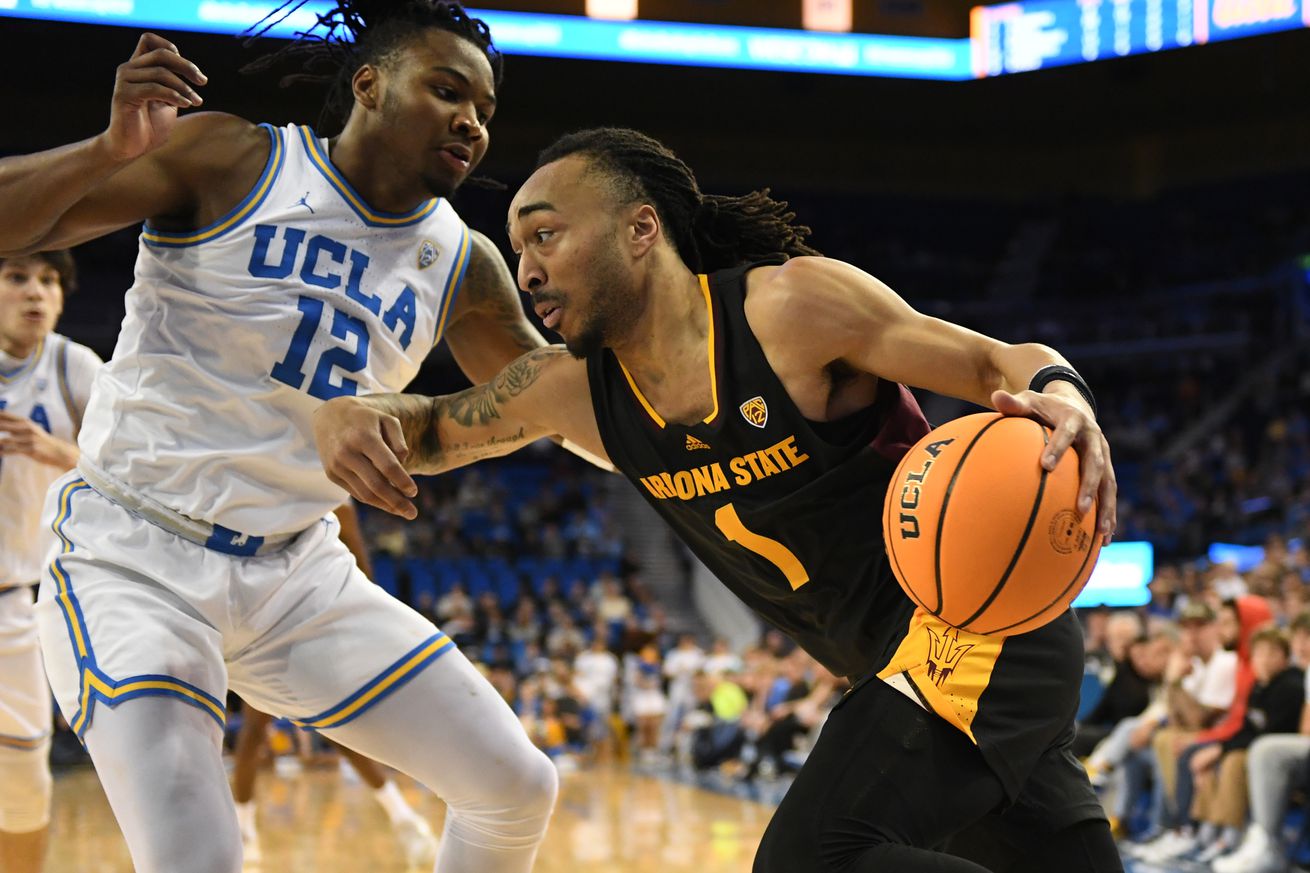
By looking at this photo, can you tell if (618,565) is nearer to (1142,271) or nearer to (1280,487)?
(1280,487)

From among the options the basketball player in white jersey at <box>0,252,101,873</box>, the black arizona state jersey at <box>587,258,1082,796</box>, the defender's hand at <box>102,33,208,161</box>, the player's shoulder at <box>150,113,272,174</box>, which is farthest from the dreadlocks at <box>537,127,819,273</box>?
the basketball player in white jersey at <box>0,252,101,873</box>

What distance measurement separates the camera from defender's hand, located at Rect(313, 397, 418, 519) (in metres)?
2.56

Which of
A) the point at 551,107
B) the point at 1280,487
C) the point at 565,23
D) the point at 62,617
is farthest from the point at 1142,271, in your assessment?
the point at 62,617

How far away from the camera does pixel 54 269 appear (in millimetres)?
4473

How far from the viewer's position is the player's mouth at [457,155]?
10.0 feet

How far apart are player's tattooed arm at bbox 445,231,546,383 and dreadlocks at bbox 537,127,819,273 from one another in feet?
1.65

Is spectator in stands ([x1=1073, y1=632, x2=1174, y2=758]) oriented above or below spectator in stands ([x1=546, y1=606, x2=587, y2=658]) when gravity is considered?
above

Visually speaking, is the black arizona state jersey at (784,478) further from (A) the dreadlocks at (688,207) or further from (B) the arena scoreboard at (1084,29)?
(B) the arena scoreboard at (1084,29)

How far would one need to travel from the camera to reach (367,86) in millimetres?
3117

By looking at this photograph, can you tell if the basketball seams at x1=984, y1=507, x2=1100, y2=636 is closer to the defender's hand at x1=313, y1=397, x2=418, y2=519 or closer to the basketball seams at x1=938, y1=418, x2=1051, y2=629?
the basketball seams at x1=938, y1=418, x2=1051, y2=629

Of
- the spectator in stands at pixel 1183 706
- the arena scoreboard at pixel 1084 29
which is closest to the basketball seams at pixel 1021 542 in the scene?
the spectator in stands at pixel 1183 706

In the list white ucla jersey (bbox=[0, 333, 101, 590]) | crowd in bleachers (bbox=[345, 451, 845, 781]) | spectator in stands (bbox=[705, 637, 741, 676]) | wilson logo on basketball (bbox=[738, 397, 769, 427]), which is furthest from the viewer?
spectator in stands (bbox=[705, 637, 741, 676])

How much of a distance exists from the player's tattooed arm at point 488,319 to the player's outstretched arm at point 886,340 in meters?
0.90

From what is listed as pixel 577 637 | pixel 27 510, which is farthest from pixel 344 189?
pixel 577 637
